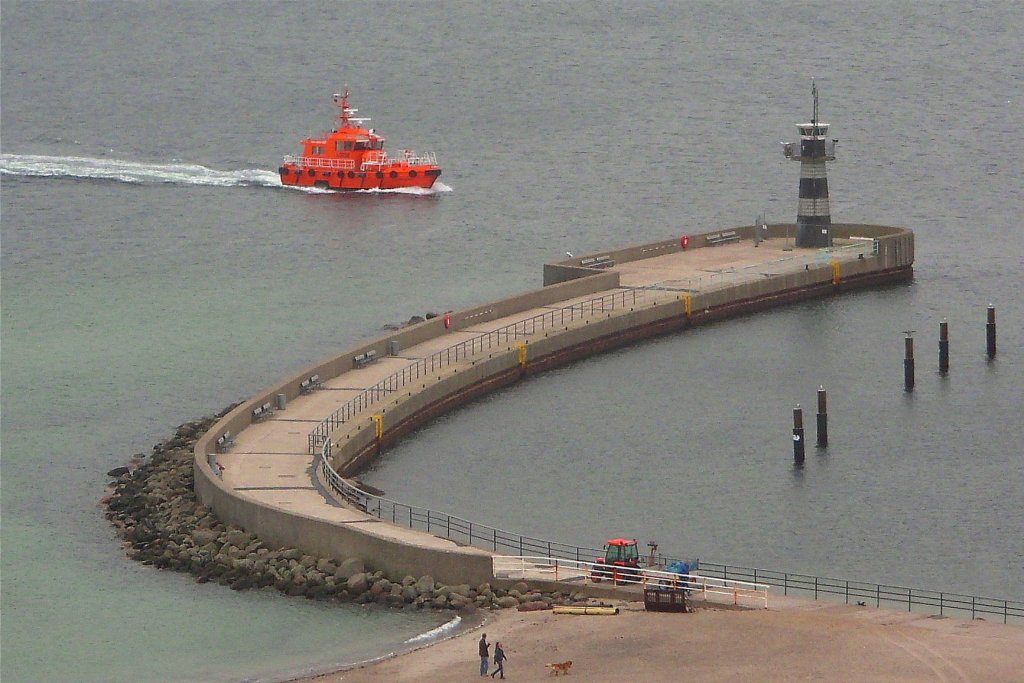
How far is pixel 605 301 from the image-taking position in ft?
347

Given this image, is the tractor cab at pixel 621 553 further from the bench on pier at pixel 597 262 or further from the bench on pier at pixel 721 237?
the bench on pier at pixel 721 237

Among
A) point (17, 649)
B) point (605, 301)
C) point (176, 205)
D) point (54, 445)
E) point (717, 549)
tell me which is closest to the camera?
point (17, 649)

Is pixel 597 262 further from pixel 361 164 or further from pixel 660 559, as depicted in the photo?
pixel 361 164

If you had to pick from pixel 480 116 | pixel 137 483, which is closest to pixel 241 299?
pixel 137 483

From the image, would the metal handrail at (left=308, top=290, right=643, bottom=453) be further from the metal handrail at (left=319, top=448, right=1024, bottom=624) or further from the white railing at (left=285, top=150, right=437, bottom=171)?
the white railing at (left=285, top=150, right=437, bottom=171)

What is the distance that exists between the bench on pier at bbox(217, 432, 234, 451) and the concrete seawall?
185 mm

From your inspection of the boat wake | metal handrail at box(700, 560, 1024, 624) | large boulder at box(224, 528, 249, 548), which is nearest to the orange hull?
the boat wake

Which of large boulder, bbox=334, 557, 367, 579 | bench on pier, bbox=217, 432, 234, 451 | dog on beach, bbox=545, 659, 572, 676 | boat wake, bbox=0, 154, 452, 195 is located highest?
boat wake, bbox=0, 154, 452, 195

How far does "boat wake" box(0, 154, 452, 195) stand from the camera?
530ft

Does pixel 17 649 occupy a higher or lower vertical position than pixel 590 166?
lower

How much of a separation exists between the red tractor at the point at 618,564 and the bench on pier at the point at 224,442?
17.9 m

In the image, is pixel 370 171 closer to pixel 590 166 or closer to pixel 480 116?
pixel 590 166

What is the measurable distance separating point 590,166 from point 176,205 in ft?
103

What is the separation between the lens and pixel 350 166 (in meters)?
158
